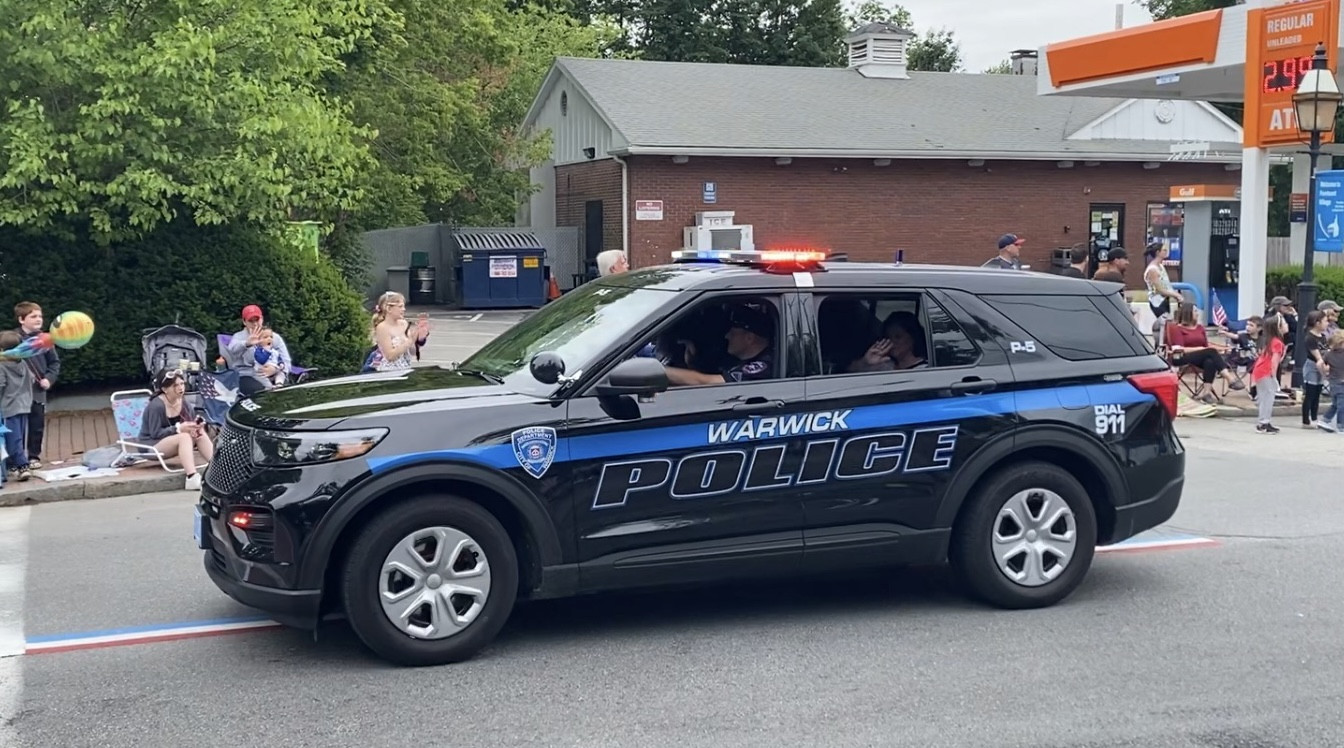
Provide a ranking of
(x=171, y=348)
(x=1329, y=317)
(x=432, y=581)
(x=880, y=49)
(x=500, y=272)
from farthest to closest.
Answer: (x=880, y=49) < (x=500, y=272) < (x=1329, y=317) < (x=171, y=348) < (x=432, y=581)

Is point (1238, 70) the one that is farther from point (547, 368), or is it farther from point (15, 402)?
point (547, 368)

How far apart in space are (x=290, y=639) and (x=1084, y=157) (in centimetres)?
2725

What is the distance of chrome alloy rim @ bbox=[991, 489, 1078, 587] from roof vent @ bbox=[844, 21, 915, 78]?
27013 millimetres

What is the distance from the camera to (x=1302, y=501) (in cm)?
965

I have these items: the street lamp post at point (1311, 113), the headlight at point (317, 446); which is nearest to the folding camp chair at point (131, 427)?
the headlight at point (317, 446)

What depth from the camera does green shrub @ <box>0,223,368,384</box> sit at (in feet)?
45.6

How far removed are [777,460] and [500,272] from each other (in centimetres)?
2349

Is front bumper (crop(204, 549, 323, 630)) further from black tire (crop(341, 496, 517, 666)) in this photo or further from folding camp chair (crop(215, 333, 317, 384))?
folding camp chair (crop(215, 333, 317, 384))

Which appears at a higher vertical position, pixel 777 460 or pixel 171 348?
pixel 171 348

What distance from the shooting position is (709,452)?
234 inches

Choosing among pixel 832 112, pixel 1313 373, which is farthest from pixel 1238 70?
pixel 832 112

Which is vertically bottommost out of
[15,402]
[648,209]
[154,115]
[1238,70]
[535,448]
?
[15,402]

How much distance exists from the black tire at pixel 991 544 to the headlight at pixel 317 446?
2834 mm

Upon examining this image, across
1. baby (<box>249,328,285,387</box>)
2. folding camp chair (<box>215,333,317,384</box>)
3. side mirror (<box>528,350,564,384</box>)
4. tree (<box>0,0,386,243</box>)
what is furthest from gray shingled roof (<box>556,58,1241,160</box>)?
side mirror (<box>528,350,564,384</box>)
